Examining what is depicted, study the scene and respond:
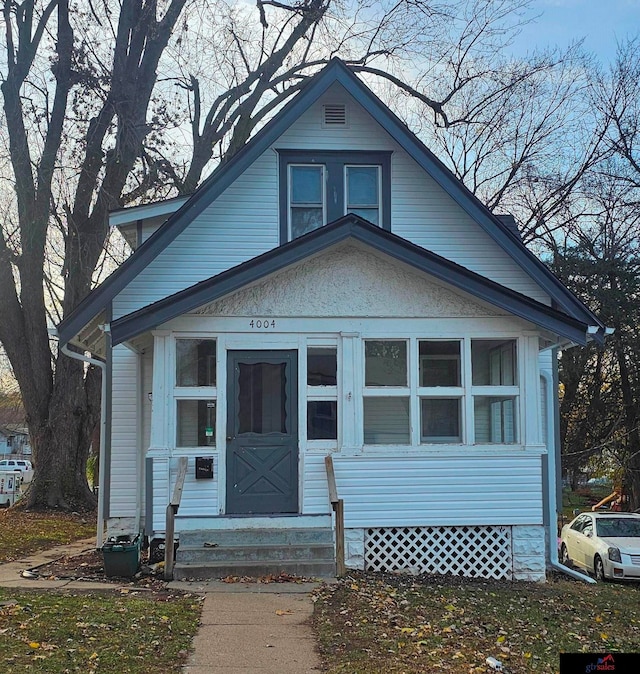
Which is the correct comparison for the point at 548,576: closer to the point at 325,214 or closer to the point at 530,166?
the point at 325,214

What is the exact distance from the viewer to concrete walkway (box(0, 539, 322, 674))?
6520 mm

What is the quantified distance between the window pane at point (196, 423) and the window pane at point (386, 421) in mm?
2128

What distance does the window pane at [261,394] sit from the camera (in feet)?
37.8

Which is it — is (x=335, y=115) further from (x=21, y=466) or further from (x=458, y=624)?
(x=21, y=466)

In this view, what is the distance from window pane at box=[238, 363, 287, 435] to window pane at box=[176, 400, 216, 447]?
402 mm

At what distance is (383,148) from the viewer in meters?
12.9

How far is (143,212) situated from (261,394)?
13.0 feet

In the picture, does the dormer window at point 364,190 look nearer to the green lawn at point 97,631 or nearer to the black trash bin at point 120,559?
the black trash bin at point 120,559

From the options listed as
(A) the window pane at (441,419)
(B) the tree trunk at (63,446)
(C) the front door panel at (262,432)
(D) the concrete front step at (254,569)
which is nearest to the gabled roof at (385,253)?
(C) the front door panel at (262,432)

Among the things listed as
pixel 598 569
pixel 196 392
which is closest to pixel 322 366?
pixel 196 392

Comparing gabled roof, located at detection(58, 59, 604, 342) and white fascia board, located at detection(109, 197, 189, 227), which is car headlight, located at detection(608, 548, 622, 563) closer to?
gabled roof, located at detection(58, 59, 604, 342)

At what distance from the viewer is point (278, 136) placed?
12.4m

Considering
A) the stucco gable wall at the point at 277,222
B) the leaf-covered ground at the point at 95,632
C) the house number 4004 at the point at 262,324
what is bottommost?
the leaf-covered ground at the point at 95,632

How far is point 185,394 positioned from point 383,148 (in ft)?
16.3
